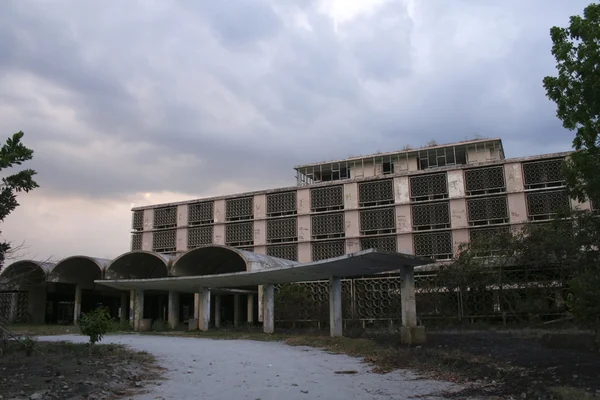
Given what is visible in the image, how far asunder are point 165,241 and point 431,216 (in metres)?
23.8

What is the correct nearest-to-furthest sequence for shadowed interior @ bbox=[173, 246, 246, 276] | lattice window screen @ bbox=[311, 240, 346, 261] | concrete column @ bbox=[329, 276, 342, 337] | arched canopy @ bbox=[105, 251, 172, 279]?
1. concrete column @ bbox=[329, 276, 342, 337]
2. shadowed interior @ bbox=[173, 246, 246, 276]
3. arched canopy @ bbox=[105, 251, 172, 279]
4. lattice window screen @ bbox=[311, 240, 346, 261]

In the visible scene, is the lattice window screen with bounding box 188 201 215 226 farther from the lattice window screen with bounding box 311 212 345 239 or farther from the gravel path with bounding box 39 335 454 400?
the gravel path with bounding box 39 335 454 400

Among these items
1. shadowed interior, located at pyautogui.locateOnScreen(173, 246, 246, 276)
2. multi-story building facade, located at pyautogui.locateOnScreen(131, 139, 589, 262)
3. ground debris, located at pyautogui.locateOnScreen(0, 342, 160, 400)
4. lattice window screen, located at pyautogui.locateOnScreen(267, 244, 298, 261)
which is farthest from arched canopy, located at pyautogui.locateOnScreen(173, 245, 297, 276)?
ground debris, located at pyautogui.locateOnScreen(0, 342, 160, 400)

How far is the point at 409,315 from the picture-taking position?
1791 centimetres

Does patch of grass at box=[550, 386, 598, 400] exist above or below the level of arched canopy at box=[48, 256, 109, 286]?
below

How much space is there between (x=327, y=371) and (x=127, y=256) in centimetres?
2436

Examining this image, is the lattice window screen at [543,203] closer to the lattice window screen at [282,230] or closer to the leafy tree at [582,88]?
the lattice window screen at [282,230]

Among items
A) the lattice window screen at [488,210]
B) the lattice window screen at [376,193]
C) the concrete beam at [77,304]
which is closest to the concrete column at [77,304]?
the concrete beam at [77,304]

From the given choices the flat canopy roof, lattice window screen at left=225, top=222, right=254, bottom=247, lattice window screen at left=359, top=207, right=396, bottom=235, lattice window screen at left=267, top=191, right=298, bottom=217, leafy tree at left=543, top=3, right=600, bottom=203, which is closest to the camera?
leafy tree at left=543, top=3, right=600, bottom=203

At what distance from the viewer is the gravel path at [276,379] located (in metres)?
8.60

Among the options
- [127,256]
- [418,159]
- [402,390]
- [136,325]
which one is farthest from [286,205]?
[402,390]

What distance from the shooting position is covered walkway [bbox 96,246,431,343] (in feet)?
58.7

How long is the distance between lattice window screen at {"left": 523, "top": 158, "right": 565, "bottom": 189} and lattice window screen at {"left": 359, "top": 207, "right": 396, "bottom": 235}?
9.56 metres

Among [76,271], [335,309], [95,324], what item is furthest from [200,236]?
[95,324]
